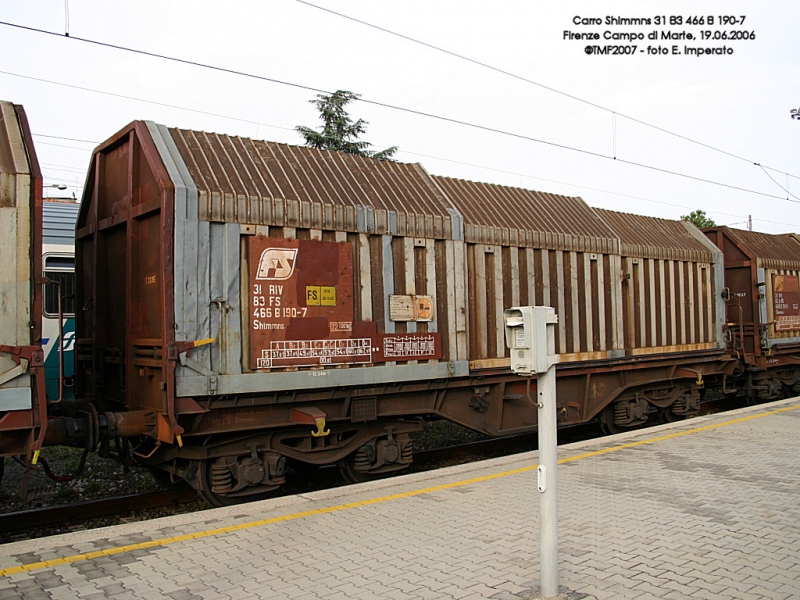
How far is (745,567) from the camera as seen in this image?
451 centimetres

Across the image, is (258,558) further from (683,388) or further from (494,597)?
(683,388)

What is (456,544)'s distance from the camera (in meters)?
5.05

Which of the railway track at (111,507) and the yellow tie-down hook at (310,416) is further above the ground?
the yellow tie-down hook at (310,416)

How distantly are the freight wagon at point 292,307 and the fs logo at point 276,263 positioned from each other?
0.02m

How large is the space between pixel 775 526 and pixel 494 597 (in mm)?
2887

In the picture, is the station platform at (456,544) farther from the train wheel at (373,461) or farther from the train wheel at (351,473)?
the train wheel at (351,473)

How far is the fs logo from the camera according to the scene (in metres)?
6.81

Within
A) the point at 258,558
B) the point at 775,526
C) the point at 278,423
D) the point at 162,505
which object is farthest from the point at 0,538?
the point at 775,526

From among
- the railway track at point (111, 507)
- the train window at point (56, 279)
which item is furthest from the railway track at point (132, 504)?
the train window at point (56, 279)

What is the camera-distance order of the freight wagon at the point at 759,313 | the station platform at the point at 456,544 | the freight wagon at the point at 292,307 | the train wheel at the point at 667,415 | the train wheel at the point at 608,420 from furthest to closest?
the freight wagon at the point at 759,313
the train wheel at the point at 667,415
the train wheel at the point at 608,420
the freight wagon at the point at 292,307
the station platform at the point at 456,544

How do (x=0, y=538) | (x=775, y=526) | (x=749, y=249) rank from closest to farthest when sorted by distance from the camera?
(x=775, y=526)
(x=0, y=538)
(x=749, y=249)

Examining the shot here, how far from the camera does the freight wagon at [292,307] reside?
6.49 meters

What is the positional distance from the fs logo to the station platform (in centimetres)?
231

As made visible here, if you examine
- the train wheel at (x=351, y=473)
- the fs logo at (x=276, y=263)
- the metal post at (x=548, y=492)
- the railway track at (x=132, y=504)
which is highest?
the fs logo at (x=276, y=263)
